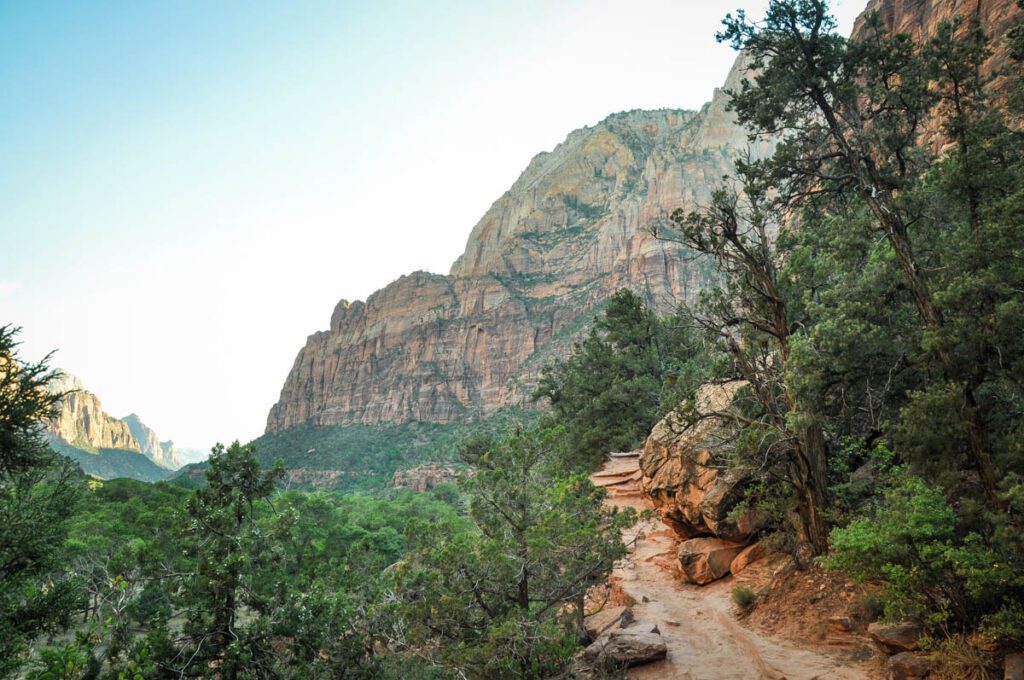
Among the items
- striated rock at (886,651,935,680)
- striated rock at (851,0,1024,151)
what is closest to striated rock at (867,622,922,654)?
striated rock at (886,651,935,680)

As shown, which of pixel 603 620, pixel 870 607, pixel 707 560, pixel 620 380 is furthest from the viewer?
pixel 620 380

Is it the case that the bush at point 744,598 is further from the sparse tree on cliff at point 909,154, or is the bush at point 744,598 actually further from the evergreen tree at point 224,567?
the evergreen tree at point 224,567

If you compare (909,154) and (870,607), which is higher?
(909,154)

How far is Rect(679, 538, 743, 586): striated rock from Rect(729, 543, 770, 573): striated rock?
248mm

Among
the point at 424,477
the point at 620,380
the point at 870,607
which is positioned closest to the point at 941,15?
the point at 620,380

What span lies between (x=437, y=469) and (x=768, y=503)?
7082 centimetres

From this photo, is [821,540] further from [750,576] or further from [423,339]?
[423,339]

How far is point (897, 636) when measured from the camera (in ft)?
23.8

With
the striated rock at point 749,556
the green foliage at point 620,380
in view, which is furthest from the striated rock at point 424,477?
the striated rock at point 749,556

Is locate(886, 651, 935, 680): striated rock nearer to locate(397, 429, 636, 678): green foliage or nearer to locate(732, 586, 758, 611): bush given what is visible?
locate(732, 586, 758, 611): bush

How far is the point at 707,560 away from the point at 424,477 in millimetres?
68143

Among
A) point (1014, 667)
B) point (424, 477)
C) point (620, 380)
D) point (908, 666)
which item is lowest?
point (424, 477)

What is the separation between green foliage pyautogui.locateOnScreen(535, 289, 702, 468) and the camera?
2720 centimetres

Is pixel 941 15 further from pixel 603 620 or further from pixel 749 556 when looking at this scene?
pixel 603 620
